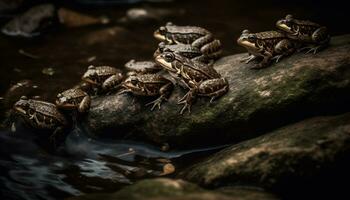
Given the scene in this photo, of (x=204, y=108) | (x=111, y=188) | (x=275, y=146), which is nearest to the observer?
(x=275, y=146)

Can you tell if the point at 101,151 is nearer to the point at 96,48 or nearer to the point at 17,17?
the point at 96,48

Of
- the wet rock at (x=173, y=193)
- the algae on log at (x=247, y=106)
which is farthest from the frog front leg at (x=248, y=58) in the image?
the wet rock at (x=173, y=193)

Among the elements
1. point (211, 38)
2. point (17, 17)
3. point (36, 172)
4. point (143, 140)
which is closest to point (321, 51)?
point (211, 38)

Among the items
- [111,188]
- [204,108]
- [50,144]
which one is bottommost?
[111,188]

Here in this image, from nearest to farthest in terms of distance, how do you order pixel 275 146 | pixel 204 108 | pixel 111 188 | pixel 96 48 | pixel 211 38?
1. pixel 275 146
2. pixel 111 188
3. pixel 204 108
4. pixel 211 38
5. pixel 96 48

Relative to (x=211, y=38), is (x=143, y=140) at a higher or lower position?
lower

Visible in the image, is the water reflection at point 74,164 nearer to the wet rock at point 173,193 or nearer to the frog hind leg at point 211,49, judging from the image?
the wet rock at point 173,193

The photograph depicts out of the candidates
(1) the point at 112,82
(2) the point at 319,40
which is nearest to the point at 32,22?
(1) the point at 112,82

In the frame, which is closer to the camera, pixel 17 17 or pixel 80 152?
pixel 80 152
